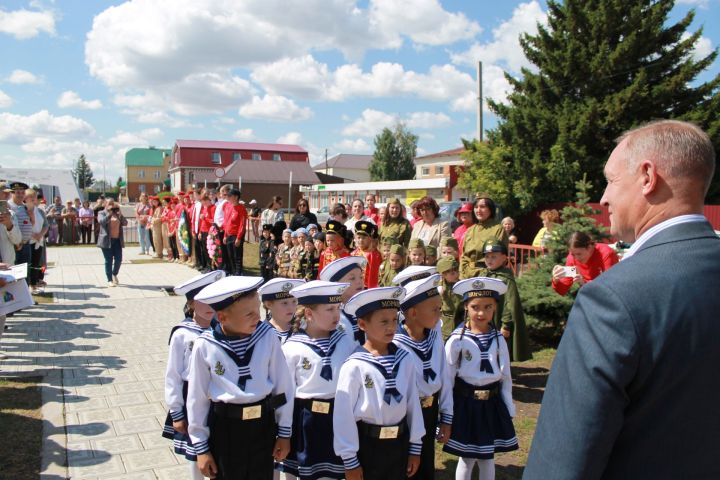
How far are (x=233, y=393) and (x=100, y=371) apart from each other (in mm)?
4530

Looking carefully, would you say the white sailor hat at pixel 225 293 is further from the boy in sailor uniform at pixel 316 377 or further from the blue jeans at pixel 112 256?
the blue jeans at pixel 112 256

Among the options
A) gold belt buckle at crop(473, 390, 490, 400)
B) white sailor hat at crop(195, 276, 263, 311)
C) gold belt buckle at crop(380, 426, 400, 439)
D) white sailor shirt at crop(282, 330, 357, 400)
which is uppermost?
white sailor hat at crop(195, 276, 263, 311)

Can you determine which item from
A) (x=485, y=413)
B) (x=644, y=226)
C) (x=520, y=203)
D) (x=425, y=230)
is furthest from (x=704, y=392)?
(x=520, y=203)

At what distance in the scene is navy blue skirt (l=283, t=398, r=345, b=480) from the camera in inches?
139

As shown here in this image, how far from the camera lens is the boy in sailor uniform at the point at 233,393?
10.4 feet

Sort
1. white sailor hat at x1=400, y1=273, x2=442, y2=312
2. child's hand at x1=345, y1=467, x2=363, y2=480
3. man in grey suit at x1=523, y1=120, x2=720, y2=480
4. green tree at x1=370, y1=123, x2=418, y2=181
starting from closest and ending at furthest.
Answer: man in grey suit at x1=523, y1=120, x2=720, y2=480
child's hand at x1=345, y1=467, x2=363, y2=480
white sailor hat at x1=400, y1=273, x2=442, y2=312
green tree at x1=370, y1=123, x2=418, y2=181

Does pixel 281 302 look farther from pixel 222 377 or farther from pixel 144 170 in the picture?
pixel 144 170

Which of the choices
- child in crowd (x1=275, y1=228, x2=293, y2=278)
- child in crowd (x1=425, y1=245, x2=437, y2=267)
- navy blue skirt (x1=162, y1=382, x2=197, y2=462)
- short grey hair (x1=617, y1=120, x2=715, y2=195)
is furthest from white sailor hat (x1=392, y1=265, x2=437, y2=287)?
child in crowd (x1=275, y1=228, x2=293, y2=278)

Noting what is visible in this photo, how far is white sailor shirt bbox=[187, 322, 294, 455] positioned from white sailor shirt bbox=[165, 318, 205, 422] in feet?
1.56

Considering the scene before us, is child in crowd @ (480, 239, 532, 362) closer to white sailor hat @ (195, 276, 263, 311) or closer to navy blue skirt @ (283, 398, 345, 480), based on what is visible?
navy blue skirt @ (283, 398, 345, 480)

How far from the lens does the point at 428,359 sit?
12.4 feet

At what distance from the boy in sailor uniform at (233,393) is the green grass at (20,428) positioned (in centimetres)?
202

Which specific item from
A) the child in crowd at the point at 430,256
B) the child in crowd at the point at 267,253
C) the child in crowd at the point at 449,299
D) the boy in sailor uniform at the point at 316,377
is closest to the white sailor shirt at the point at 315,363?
the boy in sailor uniform at the point at 316,377

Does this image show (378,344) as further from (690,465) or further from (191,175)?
A: (191,175)
